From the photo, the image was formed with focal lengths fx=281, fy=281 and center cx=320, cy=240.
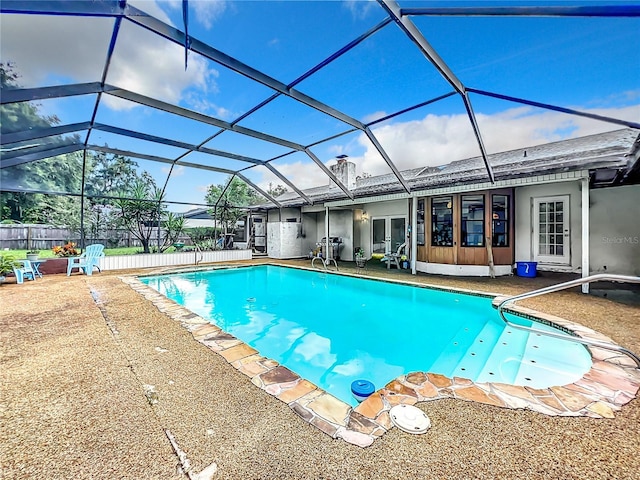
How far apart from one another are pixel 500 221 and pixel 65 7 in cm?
986

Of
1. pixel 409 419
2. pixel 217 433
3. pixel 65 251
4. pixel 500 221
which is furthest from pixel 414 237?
pixel 65 251

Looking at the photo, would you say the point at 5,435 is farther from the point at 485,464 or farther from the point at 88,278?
the point at 88,278

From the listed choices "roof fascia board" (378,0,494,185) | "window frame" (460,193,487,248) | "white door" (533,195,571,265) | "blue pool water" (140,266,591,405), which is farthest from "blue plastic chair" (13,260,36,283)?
"white door" (533,195,571,265)

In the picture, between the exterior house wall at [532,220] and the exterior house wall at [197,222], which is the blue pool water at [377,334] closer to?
the exterior house wall at [532,220]

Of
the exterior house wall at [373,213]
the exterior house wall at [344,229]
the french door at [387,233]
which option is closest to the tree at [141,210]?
the exterior house wall at [344,229]

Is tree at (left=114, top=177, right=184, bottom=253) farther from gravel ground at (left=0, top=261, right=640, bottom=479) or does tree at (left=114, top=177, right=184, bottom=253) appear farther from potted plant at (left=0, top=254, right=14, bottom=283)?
gravel ground at (left=0, top=261, right=640, bottom=479)

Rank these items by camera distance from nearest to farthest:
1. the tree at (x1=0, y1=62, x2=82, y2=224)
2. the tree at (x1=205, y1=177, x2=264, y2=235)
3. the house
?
the tree at (x1=0, y1=62, x2=82, y2=224) → the house → the tree at (x1=205, y1=177, x2=264, y2=235)

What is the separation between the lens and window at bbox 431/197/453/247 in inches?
342

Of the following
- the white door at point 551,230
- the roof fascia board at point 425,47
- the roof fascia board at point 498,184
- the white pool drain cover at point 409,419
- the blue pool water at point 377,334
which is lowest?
the blue pool water at point 377,334

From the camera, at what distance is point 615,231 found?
24.7 feet

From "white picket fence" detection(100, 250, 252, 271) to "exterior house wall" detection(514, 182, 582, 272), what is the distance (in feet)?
35.9

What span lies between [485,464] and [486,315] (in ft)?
14.2

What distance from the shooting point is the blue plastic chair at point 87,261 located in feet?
28.2

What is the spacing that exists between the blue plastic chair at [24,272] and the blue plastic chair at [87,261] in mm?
845
